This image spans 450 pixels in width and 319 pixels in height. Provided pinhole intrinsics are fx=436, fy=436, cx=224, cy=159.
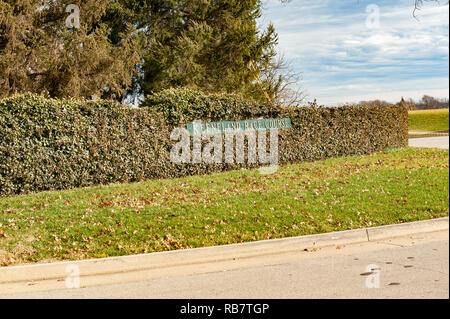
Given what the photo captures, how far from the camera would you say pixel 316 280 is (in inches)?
210

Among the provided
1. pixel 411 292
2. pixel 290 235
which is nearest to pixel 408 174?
pixel 290 235

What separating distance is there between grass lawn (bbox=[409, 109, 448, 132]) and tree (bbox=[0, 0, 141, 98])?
44.8 m

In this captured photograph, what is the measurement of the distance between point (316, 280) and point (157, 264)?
2.22m

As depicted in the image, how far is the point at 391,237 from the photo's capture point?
738cm

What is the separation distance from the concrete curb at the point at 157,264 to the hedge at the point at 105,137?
6406mm

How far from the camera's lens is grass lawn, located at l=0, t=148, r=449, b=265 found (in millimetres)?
7000

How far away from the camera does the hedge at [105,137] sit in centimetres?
1145

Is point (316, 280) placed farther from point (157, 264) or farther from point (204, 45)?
point (204, 45)

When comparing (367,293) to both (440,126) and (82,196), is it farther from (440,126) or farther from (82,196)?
(440,126)
